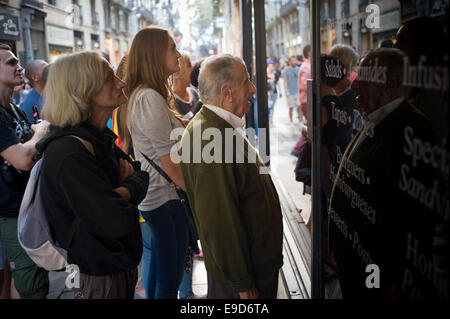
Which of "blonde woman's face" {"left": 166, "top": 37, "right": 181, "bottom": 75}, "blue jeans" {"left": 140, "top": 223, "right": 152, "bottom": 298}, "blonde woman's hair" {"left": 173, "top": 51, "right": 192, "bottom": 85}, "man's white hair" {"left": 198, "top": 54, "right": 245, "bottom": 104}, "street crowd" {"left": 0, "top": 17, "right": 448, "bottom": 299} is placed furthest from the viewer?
"blonde woman's hair" {"left": 173, "top": 51, "right": 192, "bottom": 85}

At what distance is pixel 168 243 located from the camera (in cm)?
226

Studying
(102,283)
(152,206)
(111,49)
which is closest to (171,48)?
(152,206)

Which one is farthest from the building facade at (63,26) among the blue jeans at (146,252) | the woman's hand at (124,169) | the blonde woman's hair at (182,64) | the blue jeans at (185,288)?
the blue jeans at (185,288)

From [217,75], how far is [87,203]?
0.74m

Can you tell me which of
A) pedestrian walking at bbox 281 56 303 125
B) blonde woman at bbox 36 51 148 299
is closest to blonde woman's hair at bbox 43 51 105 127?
blonde woman at bbox 36 51 148 299

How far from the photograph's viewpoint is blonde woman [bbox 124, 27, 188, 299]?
6.96 feet

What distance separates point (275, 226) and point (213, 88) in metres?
0.65

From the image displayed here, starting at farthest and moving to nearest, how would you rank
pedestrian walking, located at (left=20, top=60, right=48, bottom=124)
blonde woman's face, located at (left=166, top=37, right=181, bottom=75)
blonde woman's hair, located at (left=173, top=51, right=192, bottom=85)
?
blonde woman's hair, located at (left=173, top=51, right=192, bottom=85) → pedestrian walking, located at (left=20, top=60, right=48, bottom=124) → blonde woman's face, located at (left=166, top=37, right=181, bottom=75)

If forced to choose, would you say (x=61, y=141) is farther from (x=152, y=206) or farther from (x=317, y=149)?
(x=317, y=149)

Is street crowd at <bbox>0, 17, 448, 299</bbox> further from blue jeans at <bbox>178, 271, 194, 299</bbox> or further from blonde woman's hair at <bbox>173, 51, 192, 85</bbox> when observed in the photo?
blonde woman's hair at <bbox>173, 51, 192, 85</bbox>

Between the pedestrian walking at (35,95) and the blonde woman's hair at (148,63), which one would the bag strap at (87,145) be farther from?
the pedestrian walking at (35,95)

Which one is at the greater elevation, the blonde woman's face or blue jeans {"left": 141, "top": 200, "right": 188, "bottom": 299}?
the blonde woman's face

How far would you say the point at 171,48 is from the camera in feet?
7.47

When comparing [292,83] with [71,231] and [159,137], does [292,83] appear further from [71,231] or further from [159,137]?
[71,231]
